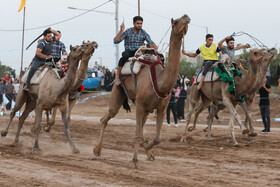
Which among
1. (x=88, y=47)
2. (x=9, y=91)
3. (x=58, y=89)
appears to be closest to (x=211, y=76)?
(x=88, y=47)

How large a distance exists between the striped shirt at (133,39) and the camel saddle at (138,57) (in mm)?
452

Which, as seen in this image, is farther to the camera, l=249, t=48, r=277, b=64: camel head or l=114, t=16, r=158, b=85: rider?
l=249, t=48, r=277, b=64: camel head

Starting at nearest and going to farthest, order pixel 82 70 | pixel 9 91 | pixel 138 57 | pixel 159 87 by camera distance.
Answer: pixel 159 87 < pixel 138 57 < pixel 82 70 < pixel 9 91

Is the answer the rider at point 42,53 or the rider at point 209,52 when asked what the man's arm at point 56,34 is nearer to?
the rider at point 42,53

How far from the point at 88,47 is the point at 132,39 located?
102 centimetres

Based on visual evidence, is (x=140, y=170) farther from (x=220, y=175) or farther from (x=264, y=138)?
(x=264, y=138)

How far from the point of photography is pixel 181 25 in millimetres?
8227

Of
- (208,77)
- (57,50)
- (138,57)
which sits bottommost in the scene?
(208,77)

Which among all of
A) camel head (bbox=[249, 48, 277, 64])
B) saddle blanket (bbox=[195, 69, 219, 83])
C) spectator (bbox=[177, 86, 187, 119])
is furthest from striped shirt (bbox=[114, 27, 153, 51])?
spectator (bbox=[177, 86, 187, 119])

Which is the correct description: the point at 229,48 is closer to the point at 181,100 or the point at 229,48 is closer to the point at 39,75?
the point at 39,75

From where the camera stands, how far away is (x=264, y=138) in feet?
48.1

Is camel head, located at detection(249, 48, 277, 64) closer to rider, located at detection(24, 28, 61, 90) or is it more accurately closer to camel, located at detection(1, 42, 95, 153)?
camel, located at detection(1, 42, 95, 153)

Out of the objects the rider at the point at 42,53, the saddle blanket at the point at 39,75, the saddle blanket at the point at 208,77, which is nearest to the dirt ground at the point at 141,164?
the saddle blanket at the point at 39,75

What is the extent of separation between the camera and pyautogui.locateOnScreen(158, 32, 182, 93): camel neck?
27.9 ft
